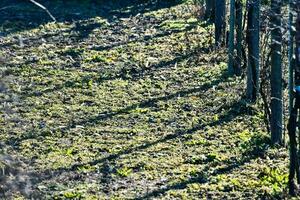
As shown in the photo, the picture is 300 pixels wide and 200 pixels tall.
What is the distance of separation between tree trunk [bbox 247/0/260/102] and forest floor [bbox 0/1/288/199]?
0.82 ft

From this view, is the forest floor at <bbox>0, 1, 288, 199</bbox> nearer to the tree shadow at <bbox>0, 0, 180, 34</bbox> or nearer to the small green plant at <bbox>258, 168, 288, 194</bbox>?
the small green plant at <bbox>258, 168, 288, 194</bbox>

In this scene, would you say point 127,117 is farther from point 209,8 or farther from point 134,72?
point 209,8

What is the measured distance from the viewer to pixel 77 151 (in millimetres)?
8797

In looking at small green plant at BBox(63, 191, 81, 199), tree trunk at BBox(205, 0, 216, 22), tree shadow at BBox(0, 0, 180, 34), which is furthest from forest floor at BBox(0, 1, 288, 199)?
Answer: tree trunk at BBox(205, 0, 216, 22)

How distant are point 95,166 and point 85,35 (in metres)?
6.39

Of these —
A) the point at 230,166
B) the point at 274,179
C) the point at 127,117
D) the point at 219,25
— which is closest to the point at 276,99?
the point at 230,166

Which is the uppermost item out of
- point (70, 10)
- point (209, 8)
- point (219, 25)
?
point (219, 25)

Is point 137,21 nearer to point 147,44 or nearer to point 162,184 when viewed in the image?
point 147,44

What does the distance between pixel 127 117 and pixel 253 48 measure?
1989 millimetres

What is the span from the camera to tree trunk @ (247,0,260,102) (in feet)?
31.9

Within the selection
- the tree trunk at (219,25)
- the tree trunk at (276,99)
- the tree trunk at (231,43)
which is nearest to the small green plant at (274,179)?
the tree trunk at (276,99)

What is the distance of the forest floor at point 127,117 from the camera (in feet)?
25.4

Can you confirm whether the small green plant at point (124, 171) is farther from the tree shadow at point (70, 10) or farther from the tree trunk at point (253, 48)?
the tree shadow at point (70, 10)

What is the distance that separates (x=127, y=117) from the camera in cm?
1000
